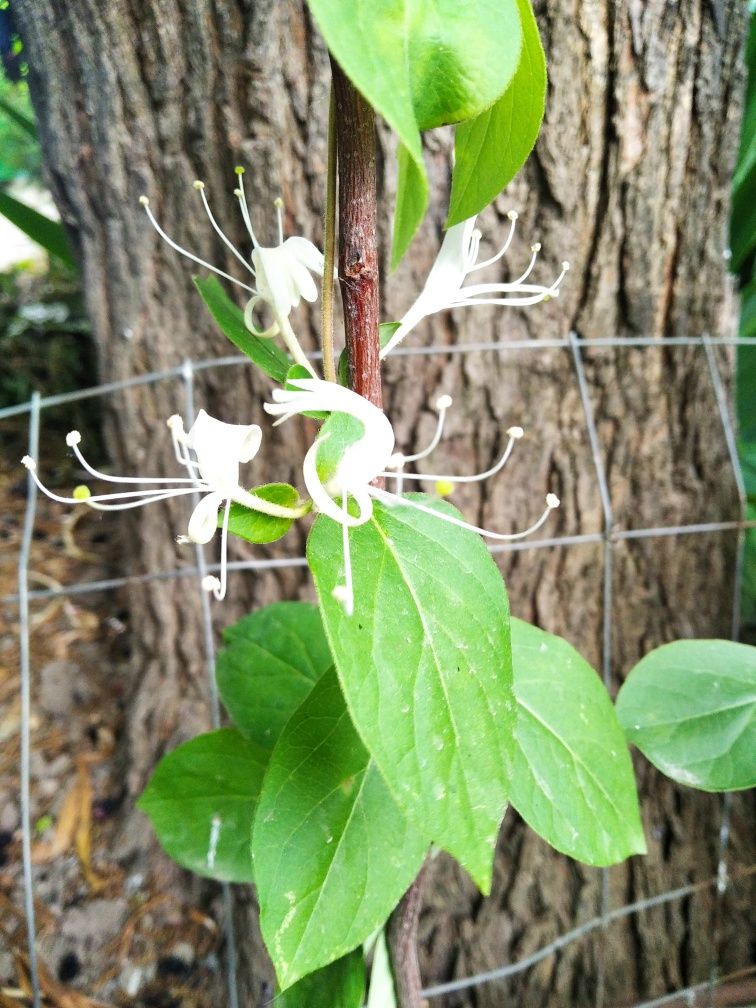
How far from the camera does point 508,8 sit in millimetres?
241

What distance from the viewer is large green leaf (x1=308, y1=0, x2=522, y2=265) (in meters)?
0.21

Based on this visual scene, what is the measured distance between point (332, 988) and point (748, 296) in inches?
35.9

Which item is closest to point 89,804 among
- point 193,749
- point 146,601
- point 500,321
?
point 146,601

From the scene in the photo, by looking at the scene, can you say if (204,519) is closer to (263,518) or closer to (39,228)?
(263,518)

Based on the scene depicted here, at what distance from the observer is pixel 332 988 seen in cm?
42

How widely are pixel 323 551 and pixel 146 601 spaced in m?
0.66

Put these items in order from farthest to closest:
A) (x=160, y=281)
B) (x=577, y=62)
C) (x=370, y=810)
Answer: (x=160, y=281), (x=577, y=62), (x=370, y=810)

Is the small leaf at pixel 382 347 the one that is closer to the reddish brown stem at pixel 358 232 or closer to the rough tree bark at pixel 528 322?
the reddish brown stem at pixel 358 232

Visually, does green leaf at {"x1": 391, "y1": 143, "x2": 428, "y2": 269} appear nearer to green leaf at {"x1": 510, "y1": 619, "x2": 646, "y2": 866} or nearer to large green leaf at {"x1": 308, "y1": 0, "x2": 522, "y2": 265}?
large green leaf at {"x1": 308, "y1": 0, "x2": 522, "y2": 265}

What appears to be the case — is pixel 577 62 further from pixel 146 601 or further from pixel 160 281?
pixel 146 601

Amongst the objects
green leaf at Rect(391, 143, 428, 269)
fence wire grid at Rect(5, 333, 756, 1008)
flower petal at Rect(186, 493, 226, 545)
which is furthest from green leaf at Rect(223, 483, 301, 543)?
fence wire grid at Rect(5, 333, 756, 1008)

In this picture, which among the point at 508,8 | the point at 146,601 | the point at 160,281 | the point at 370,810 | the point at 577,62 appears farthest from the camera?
the point at 146,601

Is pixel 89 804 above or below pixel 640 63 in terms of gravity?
below

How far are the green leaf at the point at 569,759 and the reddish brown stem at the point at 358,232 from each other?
214 mm
